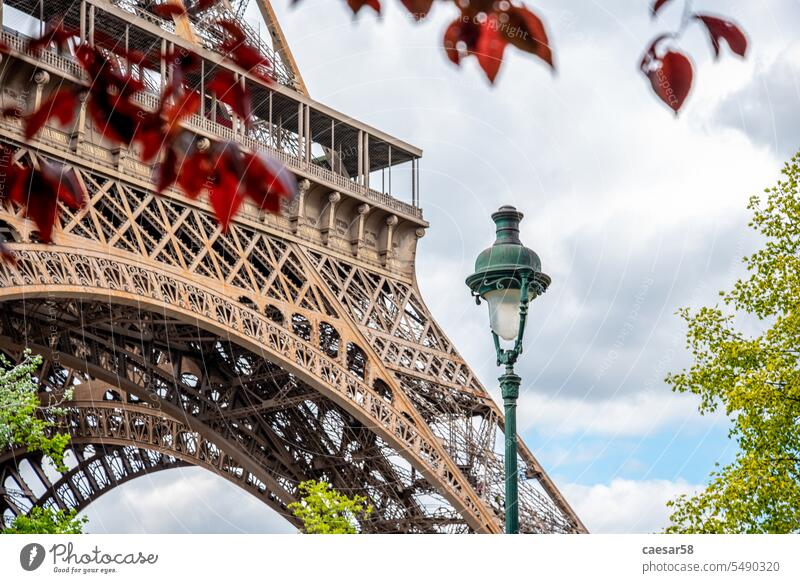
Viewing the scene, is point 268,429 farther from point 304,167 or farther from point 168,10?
point 168,10

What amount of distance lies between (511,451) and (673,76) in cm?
653

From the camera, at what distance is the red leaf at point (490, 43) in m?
3.90

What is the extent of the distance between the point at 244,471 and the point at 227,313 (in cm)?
783

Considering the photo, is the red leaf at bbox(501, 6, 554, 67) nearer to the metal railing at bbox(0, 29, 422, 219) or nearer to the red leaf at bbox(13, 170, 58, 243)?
the red leaf at bbox(13, 170, 58, 243)

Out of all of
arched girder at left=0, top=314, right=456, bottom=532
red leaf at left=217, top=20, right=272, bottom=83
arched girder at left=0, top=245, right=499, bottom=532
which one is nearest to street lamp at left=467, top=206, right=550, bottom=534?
red leaf at left=217, top=20, right=272, bottom=83

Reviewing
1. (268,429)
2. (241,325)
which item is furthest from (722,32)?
(268,429)

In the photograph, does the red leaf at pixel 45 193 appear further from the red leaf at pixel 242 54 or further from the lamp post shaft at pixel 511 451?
the lamp post shaft at pixel 511 451

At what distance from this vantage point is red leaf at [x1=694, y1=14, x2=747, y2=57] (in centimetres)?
383

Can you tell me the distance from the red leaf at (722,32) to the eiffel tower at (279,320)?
1963 centimetres

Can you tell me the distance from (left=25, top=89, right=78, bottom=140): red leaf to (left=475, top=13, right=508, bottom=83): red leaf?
4.72 ft

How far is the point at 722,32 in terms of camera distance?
3.83 metres

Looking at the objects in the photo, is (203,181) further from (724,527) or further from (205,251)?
(205,251)

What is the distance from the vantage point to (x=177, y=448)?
1321 inches
